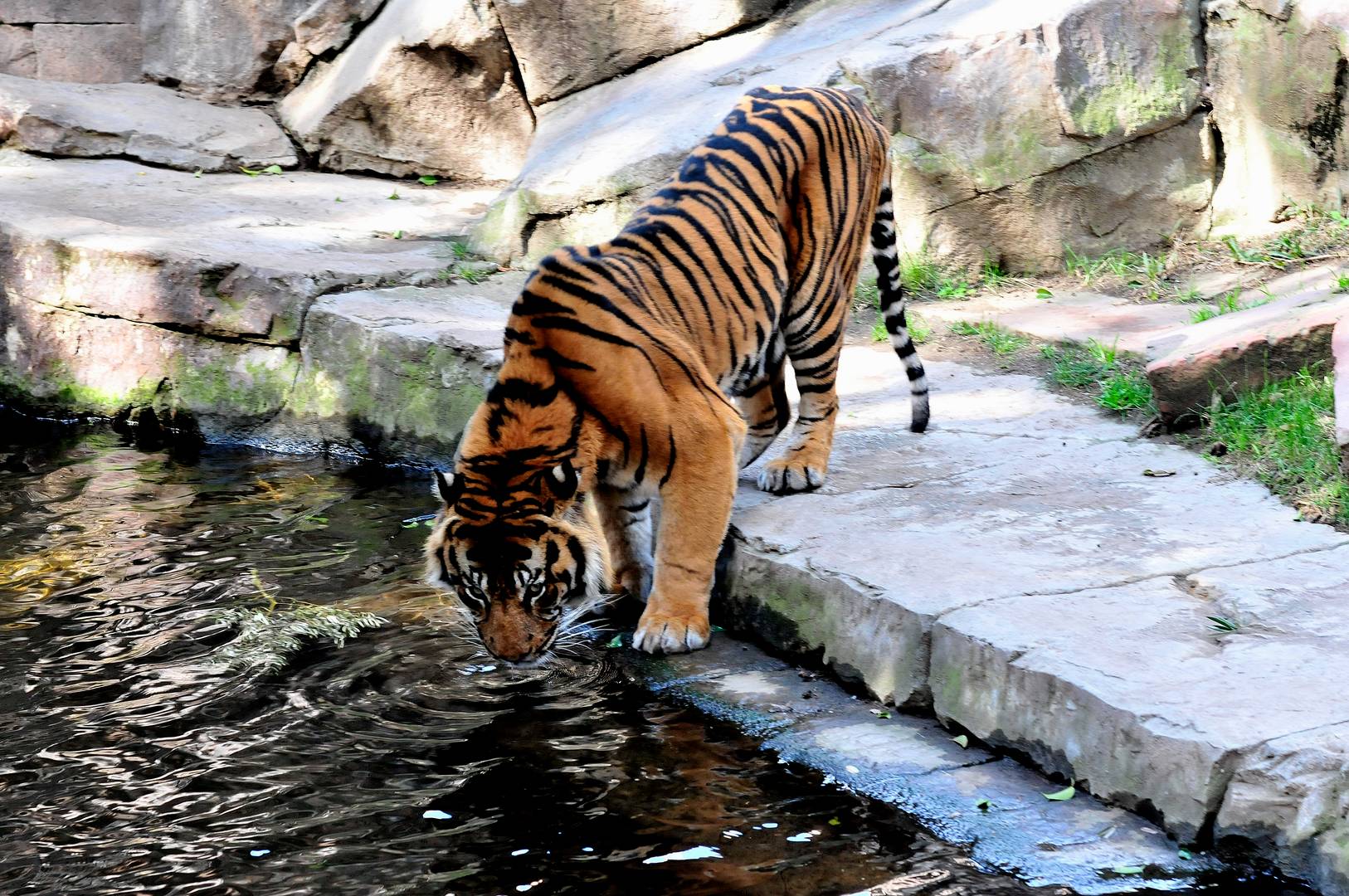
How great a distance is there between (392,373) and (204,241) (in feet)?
5.43

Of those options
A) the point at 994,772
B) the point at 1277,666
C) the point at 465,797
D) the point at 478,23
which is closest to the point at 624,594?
the point at 465,797

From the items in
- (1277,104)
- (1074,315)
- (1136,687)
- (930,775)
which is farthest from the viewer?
(1277,104)

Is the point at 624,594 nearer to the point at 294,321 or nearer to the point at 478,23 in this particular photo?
the point at 294,321

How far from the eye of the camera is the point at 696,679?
3986 mm

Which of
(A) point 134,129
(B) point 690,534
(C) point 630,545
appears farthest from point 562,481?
(A) point 134,129

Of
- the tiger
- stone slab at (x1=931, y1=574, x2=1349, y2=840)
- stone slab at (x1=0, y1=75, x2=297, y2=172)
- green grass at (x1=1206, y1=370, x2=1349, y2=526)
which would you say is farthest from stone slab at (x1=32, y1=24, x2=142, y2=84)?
stone slab at (x1=931, y1=574, x2=1349, y2=840)

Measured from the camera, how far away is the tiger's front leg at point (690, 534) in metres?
3.98

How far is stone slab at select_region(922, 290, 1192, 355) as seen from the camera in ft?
20.2

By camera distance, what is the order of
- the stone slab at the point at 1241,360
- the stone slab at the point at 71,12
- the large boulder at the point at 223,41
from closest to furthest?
the stone slab at the point at 1241,360
the large boulder at the point at 223,41
the stone slab at the point at 71,12

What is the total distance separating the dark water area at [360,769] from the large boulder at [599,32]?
4646 millimetres

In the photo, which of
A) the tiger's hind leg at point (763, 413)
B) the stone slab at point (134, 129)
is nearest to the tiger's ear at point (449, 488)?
the tiger's hind leg at point (763, 413)

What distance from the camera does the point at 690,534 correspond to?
400cm

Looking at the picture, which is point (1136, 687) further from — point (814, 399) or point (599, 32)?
point (599, 32)

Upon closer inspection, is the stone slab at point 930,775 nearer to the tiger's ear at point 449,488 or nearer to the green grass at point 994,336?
the tiger's ear at point 449,488
